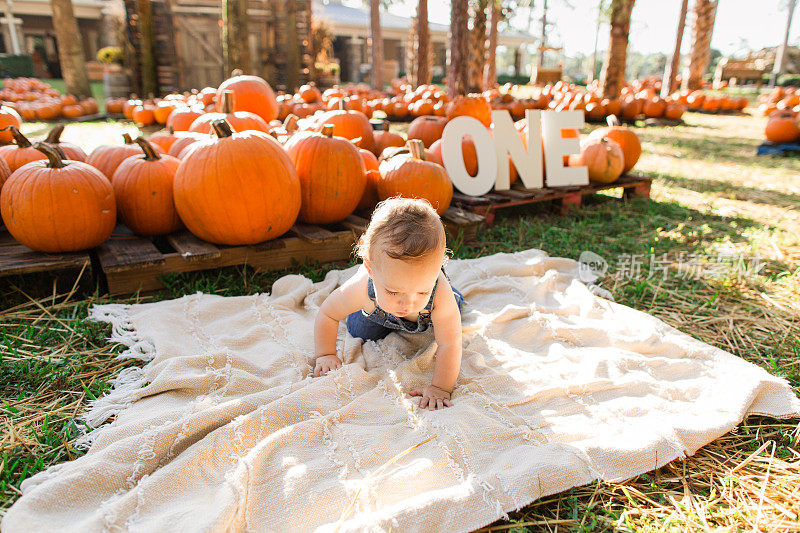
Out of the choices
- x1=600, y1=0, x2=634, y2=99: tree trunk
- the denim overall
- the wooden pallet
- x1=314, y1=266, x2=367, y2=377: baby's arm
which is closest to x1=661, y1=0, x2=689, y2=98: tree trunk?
x1=600, y1=0, x2=634, y2=99: tree trunk

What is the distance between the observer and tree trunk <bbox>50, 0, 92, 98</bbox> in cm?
920

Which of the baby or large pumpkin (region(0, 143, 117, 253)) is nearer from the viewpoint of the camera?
the baby

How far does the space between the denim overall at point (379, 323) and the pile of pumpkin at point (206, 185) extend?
2.97 feet

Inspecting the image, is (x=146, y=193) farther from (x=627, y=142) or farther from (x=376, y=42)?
(x=376, y=42)

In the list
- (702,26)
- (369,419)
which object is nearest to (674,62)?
(702,26)

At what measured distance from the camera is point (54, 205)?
2.37 m

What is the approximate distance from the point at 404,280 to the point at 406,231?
149 millimetres

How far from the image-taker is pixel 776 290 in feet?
9.33

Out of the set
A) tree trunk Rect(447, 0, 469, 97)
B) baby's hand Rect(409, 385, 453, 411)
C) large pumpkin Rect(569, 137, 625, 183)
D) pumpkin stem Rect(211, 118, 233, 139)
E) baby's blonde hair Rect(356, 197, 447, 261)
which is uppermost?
tree trunk Rect(447, 0, 469, 97)

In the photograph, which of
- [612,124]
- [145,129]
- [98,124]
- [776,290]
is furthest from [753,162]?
[98,124]

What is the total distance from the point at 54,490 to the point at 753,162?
7.96 meters

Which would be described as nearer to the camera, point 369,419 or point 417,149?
point 369,419

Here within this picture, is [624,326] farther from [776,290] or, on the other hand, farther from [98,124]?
[98,124]

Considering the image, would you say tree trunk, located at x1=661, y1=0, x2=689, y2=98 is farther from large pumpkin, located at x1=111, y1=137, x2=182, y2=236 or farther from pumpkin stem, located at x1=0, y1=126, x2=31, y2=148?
pumpkin stem, located at x1=0, y1=126, x2=31, y2=148
